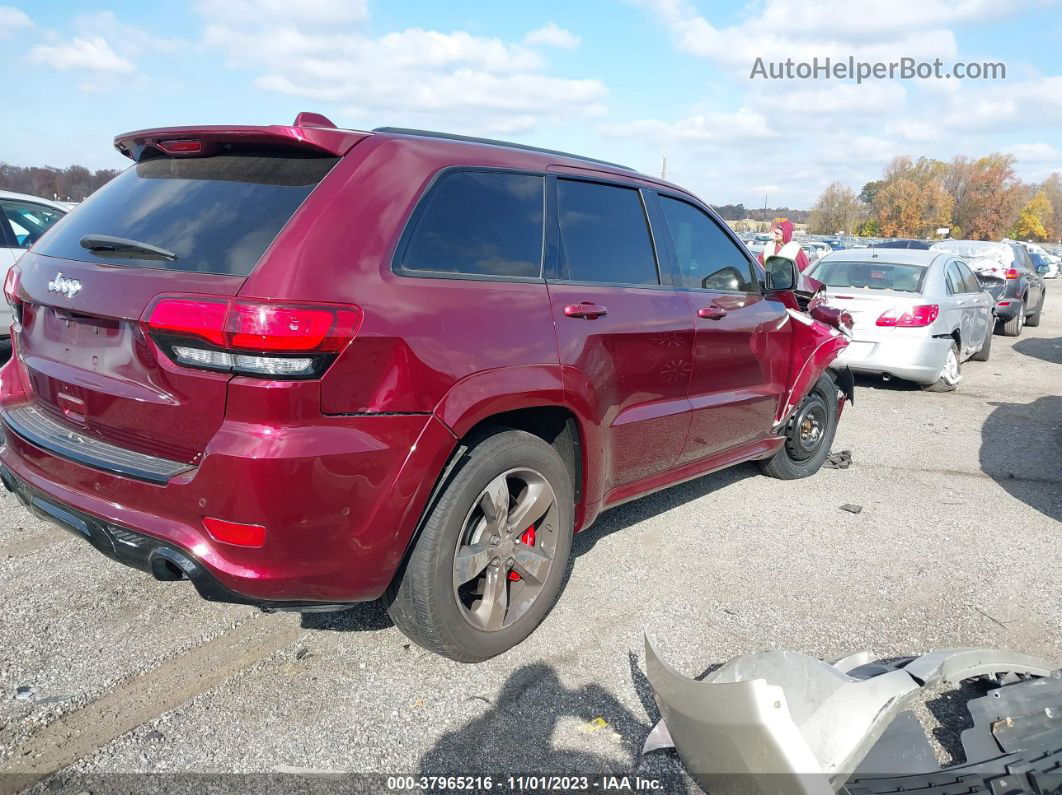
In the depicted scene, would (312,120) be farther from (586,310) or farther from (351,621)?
(351,621)

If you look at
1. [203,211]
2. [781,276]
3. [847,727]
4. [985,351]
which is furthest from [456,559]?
[985,351]

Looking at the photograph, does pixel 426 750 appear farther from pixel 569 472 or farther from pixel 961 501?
pixel 961 501

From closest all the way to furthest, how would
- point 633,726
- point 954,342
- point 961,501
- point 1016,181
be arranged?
1. point 633,726
2. point 961,501
3. point 954,342
4. point 1016,181

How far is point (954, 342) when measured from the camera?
28.5 ft

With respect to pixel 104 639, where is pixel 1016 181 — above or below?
above

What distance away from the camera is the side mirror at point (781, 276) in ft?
14.5

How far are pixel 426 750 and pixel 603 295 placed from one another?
5.91 feet

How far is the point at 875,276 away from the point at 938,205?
8345 centimetres

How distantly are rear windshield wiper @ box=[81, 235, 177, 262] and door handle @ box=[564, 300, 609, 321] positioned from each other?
4.52 feet

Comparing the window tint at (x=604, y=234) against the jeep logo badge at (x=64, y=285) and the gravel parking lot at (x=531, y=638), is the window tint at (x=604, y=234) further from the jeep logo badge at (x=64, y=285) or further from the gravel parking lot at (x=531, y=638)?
the jeep logo badge at (x=64, y=285)

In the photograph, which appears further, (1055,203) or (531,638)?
(1055,203)

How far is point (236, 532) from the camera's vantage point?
88.7 inches

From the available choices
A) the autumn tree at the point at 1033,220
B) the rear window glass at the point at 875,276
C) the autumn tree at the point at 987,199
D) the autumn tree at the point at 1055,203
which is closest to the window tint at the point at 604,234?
the rear window glass at the point at 875,276

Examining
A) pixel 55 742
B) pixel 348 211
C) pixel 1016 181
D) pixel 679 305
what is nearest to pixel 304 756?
pixel 55 742
